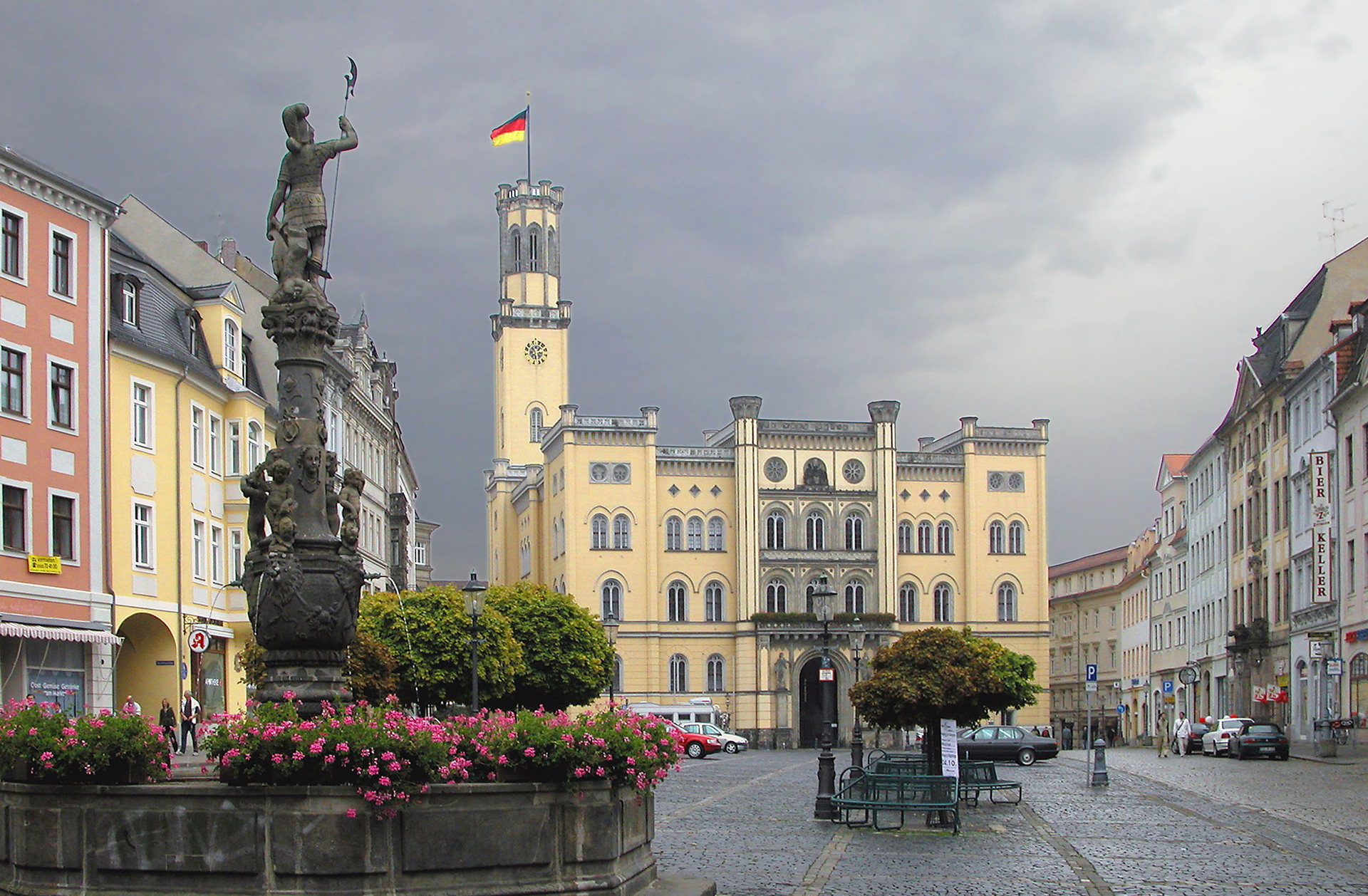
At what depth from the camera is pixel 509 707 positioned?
58.3 m

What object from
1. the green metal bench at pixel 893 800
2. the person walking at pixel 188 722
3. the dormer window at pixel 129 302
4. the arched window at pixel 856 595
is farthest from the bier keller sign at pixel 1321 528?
the arched window at pixel 856 595

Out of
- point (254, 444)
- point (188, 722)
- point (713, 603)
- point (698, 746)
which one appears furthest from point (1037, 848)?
point (713, 603)

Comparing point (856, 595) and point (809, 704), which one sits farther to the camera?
point (856, 595)

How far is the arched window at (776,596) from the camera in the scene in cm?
9300

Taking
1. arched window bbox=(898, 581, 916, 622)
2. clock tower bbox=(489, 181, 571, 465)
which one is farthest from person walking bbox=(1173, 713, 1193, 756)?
clock tower bbox=(489, 181, 571, 465)

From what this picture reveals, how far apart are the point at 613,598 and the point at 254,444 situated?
1864 inches

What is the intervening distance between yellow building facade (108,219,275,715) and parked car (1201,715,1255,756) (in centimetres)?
3150

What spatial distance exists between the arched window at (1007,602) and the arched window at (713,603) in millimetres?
16335

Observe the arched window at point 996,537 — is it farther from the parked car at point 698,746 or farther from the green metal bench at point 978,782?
the green metal bench at point 978,782

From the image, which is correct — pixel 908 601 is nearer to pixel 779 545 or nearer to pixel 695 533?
pixel 779 545

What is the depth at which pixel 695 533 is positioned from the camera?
93062mm

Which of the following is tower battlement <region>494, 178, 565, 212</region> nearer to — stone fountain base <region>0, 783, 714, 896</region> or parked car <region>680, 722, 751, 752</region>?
parked car <region>680, 722, 751, 752</region>

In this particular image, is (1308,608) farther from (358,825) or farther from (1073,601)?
(1073,601)

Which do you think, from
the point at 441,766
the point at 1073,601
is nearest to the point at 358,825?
the point at 441,766
